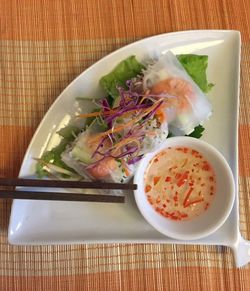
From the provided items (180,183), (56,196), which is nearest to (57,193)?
(56,196)

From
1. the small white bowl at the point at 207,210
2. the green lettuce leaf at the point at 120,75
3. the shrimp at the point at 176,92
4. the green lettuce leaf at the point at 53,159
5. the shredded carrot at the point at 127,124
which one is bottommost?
the small white bowl at the point at 207,210

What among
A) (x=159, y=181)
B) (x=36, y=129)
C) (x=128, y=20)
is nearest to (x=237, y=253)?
(x=159, y=181)

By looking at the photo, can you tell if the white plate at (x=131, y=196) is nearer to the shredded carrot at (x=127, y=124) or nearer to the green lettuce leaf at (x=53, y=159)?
the green lettuce leaf at (x=53, y=159)

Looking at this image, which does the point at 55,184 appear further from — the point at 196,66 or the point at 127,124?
the point at 196,66

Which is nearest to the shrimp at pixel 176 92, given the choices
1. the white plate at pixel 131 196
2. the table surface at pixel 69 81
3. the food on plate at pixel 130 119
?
the food on plate at pixel 130 119

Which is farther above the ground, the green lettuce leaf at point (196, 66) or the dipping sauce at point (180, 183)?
the green lettuce leaf at point (196, 66)

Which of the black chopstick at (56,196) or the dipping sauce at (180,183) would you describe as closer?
the black chopstick at (56,196)

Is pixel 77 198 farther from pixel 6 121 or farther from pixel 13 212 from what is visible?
pixel 6 121

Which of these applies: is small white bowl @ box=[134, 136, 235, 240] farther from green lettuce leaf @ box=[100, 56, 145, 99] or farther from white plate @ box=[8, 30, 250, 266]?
green lettuce leaf @ box=[100, 56, 145, 99]
